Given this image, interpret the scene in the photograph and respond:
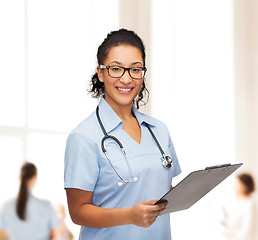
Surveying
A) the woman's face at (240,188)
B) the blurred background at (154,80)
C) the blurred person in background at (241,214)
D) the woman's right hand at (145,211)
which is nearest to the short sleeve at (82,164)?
the woman's right hand at (145,211)

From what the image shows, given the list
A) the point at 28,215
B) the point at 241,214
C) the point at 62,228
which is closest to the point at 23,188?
the point at 28,215

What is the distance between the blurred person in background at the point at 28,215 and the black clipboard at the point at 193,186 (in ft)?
4.01

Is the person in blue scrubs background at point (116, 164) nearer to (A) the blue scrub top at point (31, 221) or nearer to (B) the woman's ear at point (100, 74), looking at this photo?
(B) the woman's ear at point (100, 74)

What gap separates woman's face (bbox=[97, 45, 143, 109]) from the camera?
138 centimetres

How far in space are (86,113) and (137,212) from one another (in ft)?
5.20

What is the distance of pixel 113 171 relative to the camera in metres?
1.33

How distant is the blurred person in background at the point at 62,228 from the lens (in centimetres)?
255

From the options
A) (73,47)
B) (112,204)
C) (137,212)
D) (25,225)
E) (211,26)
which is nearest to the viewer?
(137,212)

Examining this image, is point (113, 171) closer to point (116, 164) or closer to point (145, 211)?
point (116, 164)

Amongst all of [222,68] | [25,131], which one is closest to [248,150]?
[222,68]

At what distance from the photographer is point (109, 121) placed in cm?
142

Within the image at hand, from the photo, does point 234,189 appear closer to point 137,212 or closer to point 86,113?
point 86,113

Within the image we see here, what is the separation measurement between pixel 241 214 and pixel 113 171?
253 cm

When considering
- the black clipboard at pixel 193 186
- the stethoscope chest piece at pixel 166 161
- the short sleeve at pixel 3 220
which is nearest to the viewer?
the black clipboard at pixel 193 186
